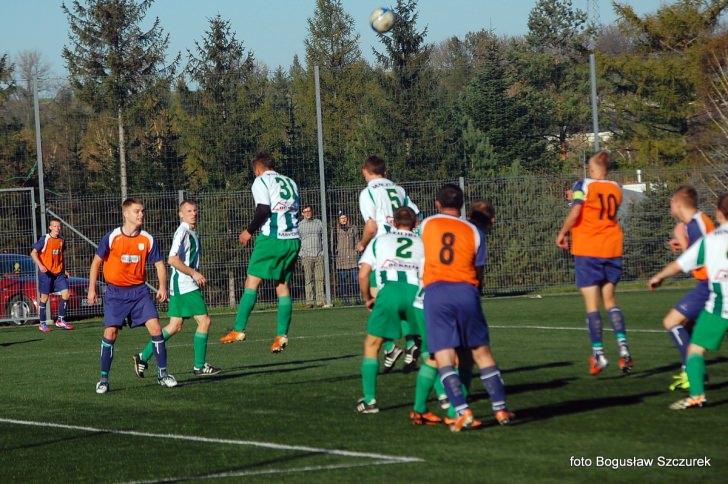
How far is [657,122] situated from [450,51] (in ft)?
173

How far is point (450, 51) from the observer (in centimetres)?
8500

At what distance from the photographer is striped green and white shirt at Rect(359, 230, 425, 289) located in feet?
30.7

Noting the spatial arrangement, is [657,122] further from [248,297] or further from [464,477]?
[464,477]

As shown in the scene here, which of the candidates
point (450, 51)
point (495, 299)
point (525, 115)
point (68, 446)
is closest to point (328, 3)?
point (450, 51)

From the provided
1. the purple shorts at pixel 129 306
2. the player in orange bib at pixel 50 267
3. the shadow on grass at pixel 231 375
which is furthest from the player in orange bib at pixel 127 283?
the player in orange bib at pixel 50 267

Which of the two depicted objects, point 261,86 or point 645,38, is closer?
point 261,86

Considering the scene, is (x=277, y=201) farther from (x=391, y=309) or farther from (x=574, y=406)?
(x=574, y=406)

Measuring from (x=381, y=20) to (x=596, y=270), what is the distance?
10.2m

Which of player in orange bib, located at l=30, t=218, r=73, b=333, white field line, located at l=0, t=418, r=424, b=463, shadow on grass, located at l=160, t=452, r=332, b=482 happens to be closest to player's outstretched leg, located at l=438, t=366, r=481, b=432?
white field line, located at l=0, t=418, r=424, b=463

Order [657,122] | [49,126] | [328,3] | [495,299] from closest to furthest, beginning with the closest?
1. [495,299]
2. [49,126]
3. [657,122]
4. [328,3]

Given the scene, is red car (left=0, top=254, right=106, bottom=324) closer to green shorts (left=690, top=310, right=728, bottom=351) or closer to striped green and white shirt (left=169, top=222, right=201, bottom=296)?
striped green and white shirt (left=169, top=222, right=201, bottom=296)

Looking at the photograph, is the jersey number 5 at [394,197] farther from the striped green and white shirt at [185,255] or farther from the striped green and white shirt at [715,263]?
the striped green and white shirt at [715,263]

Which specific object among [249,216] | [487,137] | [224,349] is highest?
[487,137]

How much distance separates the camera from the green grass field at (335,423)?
7.05m
